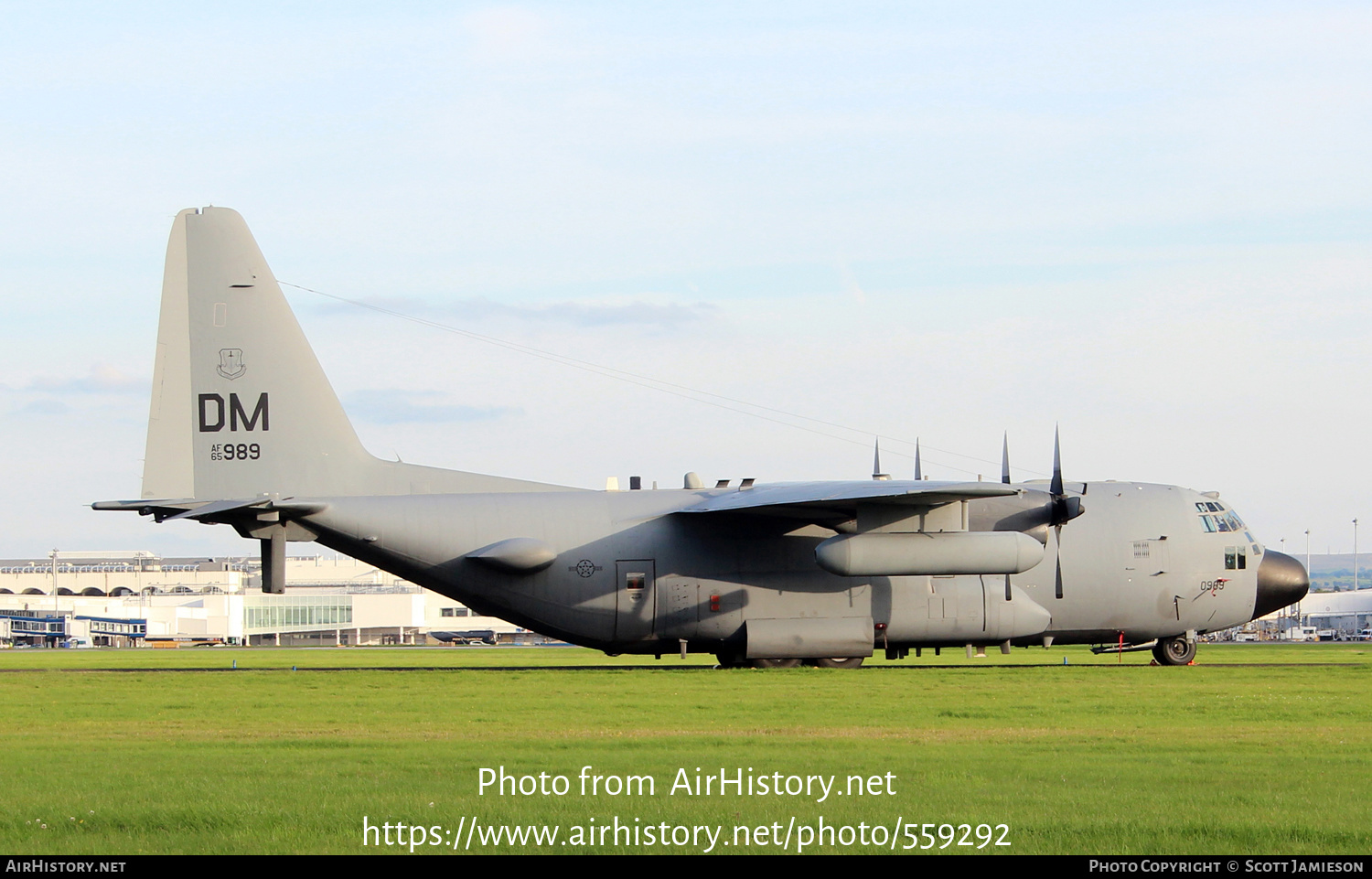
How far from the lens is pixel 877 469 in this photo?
32531mm

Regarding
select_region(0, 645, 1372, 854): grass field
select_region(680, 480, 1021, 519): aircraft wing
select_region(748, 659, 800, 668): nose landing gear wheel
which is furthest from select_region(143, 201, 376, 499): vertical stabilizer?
select_region(748, 659, 800, 668): nose landing gear wheel

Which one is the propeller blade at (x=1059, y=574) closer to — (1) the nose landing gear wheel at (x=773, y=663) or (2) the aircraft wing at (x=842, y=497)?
(2) the aircraft wing at (x=842, y=497)

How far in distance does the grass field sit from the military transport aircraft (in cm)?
161

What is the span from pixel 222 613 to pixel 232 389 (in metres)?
85.3

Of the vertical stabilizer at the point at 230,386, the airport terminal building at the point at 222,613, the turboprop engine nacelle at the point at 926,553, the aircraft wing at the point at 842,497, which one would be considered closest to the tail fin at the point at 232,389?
the vertical stabilizer at the point at 230,386

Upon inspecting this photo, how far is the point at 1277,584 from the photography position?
3262 centimetres

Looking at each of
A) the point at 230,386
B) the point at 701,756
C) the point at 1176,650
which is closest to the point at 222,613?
the point at 230,386

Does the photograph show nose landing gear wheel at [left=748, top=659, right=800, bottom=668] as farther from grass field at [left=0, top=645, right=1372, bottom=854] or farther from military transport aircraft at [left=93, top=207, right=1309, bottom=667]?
grass field at [left=0, top=645, right=1372, bottom=854]

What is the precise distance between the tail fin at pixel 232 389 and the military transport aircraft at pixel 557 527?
0.12 ft

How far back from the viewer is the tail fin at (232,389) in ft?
95.2
